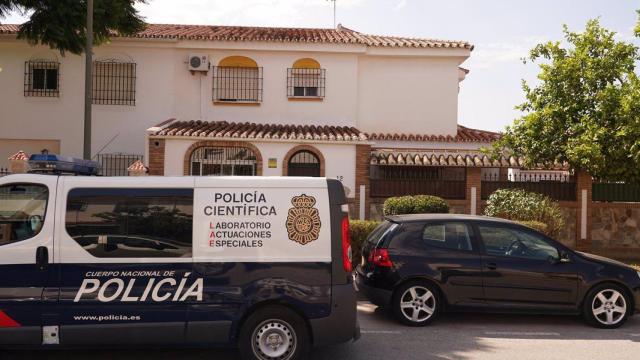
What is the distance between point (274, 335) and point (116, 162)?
14208 mm

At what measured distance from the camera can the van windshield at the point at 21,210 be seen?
17.1 feet

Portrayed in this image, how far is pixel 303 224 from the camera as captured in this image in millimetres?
5371

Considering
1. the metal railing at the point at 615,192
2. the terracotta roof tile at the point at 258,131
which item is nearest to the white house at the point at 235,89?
the terracotta roof tile at the point at 258,131

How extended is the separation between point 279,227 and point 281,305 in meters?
0.78

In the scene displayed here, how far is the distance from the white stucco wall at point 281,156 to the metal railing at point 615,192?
6.94 meters

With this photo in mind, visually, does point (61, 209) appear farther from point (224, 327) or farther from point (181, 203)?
point (224, 327)

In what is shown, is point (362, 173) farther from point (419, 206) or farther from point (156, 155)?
point (156, 155)

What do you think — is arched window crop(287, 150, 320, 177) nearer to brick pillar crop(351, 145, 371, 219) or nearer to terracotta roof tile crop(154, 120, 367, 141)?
terracotta roof tile crop(154, 120, 367, 141)

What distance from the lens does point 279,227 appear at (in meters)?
5.36

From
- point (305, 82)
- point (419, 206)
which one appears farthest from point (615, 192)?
point (305, 82)

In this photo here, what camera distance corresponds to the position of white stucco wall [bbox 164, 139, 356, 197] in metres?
16.2

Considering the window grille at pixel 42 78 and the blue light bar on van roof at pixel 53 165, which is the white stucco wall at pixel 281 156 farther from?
the blue light bar on van roof at pixel 53 165

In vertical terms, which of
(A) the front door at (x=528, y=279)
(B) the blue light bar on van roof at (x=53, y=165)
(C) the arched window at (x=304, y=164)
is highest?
(C) the arched window at (x=304, y=164)

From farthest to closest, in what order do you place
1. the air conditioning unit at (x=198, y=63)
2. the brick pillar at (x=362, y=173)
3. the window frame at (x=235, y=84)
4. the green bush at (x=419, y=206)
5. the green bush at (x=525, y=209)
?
1. the window frame at (x=235, y=84)
2. the air conditioning unit at (x=198, y=63)
3. the brick pillar at (x=362, y=173)
4. the green bush at (x=525, y=209)
5. the green bush at (x=419, y=206)
